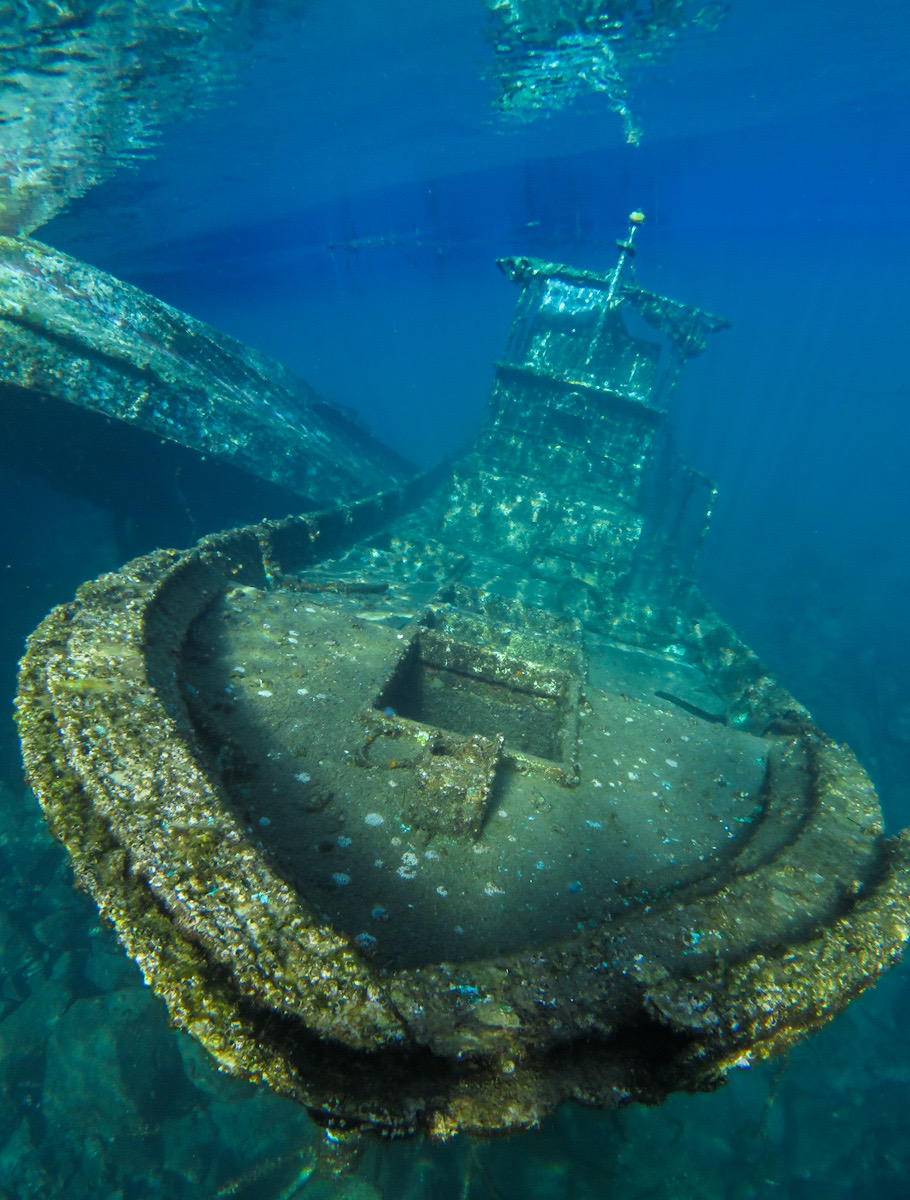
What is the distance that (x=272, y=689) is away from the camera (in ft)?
11.5

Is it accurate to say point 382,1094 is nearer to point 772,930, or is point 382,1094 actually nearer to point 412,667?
point 772,930

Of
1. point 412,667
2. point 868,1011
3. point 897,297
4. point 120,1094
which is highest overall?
point 897,297

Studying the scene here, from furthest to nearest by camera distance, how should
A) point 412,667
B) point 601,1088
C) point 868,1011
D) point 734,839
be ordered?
point 868,1011 → point 412,667 → point 734,839 → point 601,1088

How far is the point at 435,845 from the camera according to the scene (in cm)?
270

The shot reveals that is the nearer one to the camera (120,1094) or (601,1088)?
(601,1088)

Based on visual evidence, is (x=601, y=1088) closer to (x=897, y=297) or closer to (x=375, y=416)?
(x=375, y=416)

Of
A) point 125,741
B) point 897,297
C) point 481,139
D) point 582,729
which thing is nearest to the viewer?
point 125,741

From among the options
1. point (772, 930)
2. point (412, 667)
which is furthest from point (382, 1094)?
point (412, 667)

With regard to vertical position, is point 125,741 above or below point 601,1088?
above

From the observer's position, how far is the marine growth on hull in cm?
171

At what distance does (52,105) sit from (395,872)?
854 inches

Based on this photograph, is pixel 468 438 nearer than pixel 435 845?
No

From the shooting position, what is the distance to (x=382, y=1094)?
1.59 m

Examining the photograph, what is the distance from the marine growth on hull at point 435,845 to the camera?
1715mm
